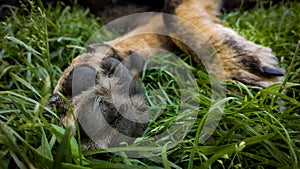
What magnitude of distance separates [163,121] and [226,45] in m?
0.45

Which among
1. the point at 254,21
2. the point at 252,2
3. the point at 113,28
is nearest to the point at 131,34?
the point at 113,28

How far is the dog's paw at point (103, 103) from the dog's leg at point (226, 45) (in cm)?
38

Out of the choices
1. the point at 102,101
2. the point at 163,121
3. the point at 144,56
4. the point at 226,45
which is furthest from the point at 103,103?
the point at 226,45

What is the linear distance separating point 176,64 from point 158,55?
0.13m

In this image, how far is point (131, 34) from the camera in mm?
1367

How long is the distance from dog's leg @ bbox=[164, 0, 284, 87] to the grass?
64mm

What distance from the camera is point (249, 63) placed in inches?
40.8

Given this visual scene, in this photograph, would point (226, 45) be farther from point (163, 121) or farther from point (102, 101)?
point (102, 101)

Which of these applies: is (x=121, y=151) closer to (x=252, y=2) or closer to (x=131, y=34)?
(x=131, y=34)

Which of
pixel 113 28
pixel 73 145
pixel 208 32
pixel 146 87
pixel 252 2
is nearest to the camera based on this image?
pixel 73 145

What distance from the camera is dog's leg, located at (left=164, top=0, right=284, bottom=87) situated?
100cm

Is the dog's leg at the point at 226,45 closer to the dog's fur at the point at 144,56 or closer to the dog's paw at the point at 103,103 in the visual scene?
the dog's fur at the point at 144,56

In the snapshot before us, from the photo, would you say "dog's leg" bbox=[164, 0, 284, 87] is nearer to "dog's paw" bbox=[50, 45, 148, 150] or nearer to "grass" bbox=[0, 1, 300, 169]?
"grass" bbox=[0, 1, 300, 169]

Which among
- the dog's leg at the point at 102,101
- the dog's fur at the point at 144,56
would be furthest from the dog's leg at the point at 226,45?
the dog's leg at the point at 102,101
